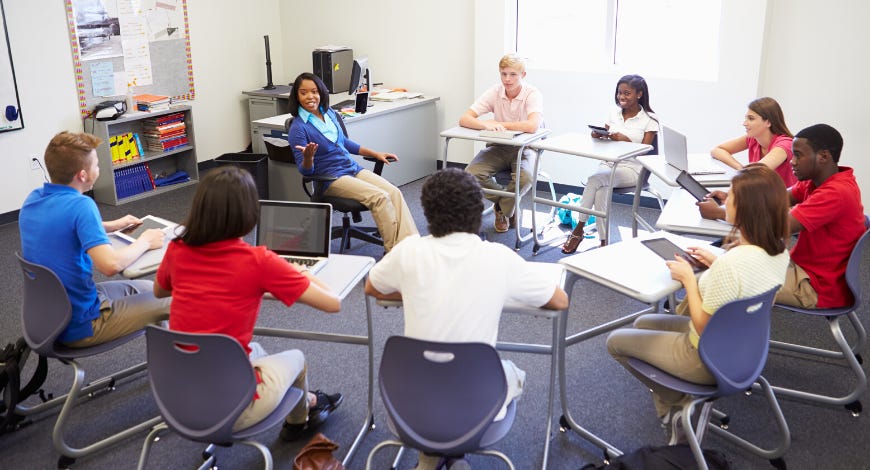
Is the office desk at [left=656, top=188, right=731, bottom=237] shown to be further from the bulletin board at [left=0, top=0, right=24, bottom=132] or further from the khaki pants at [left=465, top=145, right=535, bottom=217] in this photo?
the bulletin board at [left=0, top=0, right=24, bottom=132]

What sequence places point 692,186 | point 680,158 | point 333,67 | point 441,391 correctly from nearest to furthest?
point 441,391 → point 692,186 → point 680,158 → point 333,67

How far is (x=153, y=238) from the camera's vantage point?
9.50 ft

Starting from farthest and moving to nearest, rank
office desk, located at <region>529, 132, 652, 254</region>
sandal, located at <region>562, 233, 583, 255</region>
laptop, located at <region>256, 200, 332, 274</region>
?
sandal, located at <region>562, 233, 583, 255</region>
office desk, located at <region>529, 132, 652, 254</region>
laptop, located at <region>256, 200, 332, 274</region>

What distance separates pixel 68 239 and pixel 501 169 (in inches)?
117

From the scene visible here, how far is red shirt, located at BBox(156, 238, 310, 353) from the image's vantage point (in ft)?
7.26

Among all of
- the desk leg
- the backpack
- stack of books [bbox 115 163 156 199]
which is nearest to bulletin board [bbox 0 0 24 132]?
stack of books [bbox 115 163 156 199]

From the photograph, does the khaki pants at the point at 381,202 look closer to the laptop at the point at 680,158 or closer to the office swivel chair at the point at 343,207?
the office swivel chair at the point at 343,207

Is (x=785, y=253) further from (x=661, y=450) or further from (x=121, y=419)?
(x=121, y=419)

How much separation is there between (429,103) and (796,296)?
3924mm

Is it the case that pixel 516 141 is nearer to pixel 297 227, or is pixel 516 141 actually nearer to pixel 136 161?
pixel 297 227

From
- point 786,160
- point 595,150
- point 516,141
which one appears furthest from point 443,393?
point 516,141

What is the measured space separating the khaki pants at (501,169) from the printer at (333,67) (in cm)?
145

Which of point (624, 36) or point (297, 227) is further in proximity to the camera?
point (624, 36)

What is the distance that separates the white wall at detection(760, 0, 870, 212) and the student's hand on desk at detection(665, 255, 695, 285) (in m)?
2.95
